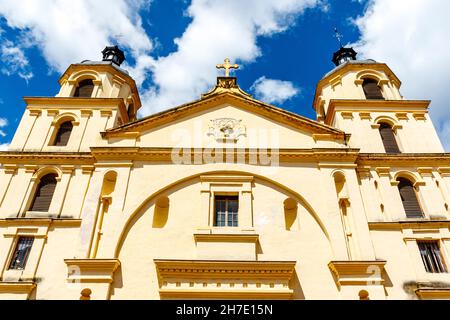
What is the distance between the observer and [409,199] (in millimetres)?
20156

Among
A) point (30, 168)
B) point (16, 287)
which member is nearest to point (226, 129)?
point (30, 168)

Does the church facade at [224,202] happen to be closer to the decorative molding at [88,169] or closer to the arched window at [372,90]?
the decorative molding at [88,169]

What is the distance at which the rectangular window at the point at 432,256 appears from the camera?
1755cm

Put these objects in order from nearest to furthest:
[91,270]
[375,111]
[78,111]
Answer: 1. [91,270]
2. [78,111]
3. [375,111]

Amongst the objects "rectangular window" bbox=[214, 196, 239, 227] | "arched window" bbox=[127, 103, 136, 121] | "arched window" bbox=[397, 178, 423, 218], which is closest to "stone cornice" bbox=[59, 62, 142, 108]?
"arched window" bbox=[127, 103, 136, 121]

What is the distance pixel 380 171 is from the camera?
20641 millimetres

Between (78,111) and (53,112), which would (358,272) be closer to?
(78,111)

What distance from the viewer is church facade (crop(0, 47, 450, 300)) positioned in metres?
16.4

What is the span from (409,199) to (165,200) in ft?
38.5

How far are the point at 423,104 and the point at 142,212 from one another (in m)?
17.0

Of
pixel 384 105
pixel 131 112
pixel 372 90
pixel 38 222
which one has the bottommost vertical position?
→ pixel 38 222

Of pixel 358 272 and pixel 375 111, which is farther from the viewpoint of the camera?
pixel 375 111

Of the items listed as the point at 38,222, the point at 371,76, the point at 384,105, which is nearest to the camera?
the point at 38,222
